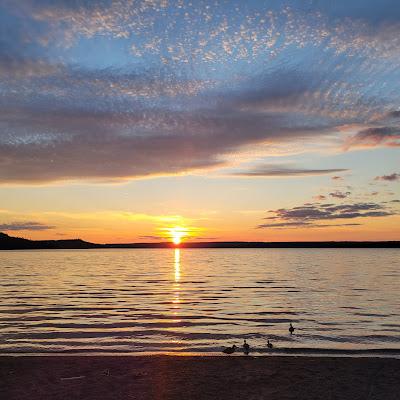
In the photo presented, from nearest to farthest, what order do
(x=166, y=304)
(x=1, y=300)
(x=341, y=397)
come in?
(x=341, y=397) → (x=166, y=304) → (x=1, y=300)

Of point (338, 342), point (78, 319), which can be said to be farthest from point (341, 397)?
point (78, 319)

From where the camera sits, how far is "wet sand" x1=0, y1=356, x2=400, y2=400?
11688 mm

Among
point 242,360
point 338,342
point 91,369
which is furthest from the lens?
point 338,342

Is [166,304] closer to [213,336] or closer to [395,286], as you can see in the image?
[213,336]

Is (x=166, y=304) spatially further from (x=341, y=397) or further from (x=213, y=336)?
(x=341, y=397)

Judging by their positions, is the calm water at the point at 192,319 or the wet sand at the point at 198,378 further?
the calm water at the point at 192,319

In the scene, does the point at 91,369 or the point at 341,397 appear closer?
the point at 341,397

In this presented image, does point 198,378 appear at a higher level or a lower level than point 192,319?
lower

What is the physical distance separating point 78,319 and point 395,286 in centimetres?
3898

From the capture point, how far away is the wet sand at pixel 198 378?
11.7m

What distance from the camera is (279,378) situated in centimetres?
1309

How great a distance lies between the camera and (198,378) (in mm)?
13148

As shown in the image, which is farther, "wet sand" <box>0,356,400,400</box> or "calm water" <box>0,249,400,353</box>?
"calm water" <box>0,249,400,353</box>

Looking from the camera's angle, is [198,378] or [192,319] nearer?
[198,378]
